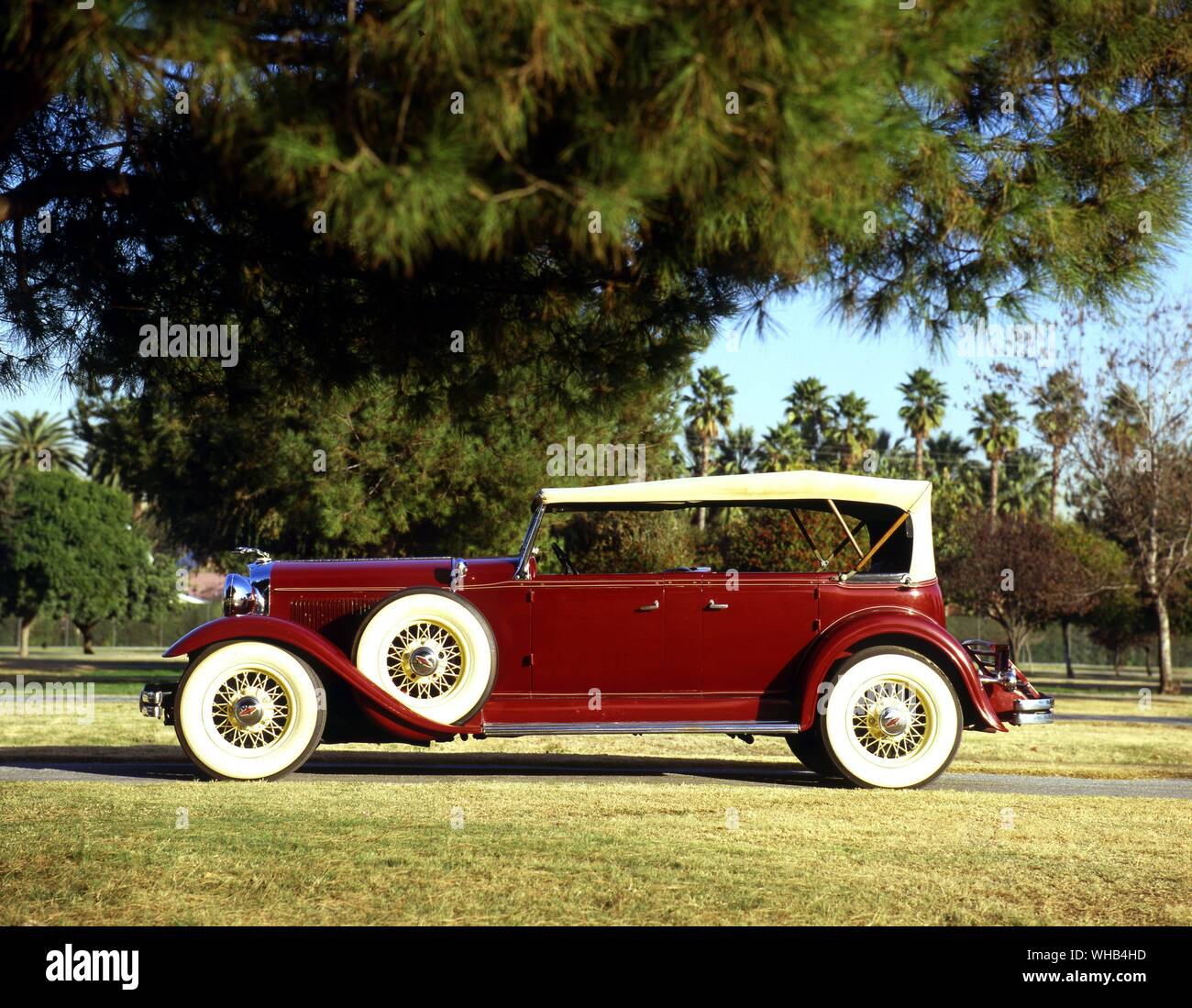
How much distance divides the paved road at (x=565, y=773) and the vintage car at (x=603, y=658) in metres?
0.52

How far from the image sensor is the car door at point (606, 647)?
9.62 metres

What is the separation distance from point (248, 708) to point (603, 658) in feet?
8.42

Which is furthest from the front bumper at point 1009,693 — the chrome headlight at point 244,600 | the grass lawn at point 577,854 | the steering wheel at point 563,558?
the chrome headlight at point 244,600

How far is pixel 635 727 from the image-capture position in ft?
31.0

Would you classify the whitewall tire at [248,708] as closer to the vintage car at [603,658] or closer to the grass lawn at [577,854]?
the vintage car at [603,658]

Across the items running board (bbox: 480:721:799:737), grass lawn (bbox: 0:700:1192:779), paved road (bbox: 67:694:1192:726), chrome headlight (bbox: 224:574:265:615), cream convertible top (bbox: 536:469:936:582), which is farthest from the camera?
paved road (bbox: 67:694:1192:726)

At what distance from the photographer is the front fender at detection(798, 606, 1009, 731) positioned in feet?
31.2

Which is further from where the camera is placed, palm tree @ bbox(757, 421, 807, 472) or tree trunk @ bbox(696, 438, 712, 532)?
palm tree @ bbox(757, 421, 807, 472)

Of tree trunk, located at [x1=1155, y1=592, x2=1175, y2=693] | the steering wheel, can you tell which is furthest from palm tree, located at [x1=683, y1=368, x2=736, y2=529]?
the steering wheel

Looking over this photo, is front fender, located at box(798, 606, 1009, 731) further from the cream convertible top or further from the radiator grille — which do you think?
the radiator grille

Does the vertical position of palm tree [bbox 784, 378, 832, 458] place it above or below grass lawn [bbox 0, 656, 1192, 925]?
above

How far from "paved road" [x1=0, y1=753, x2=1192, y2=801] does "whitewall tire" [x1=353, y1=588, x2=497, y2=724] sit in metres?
0.70
